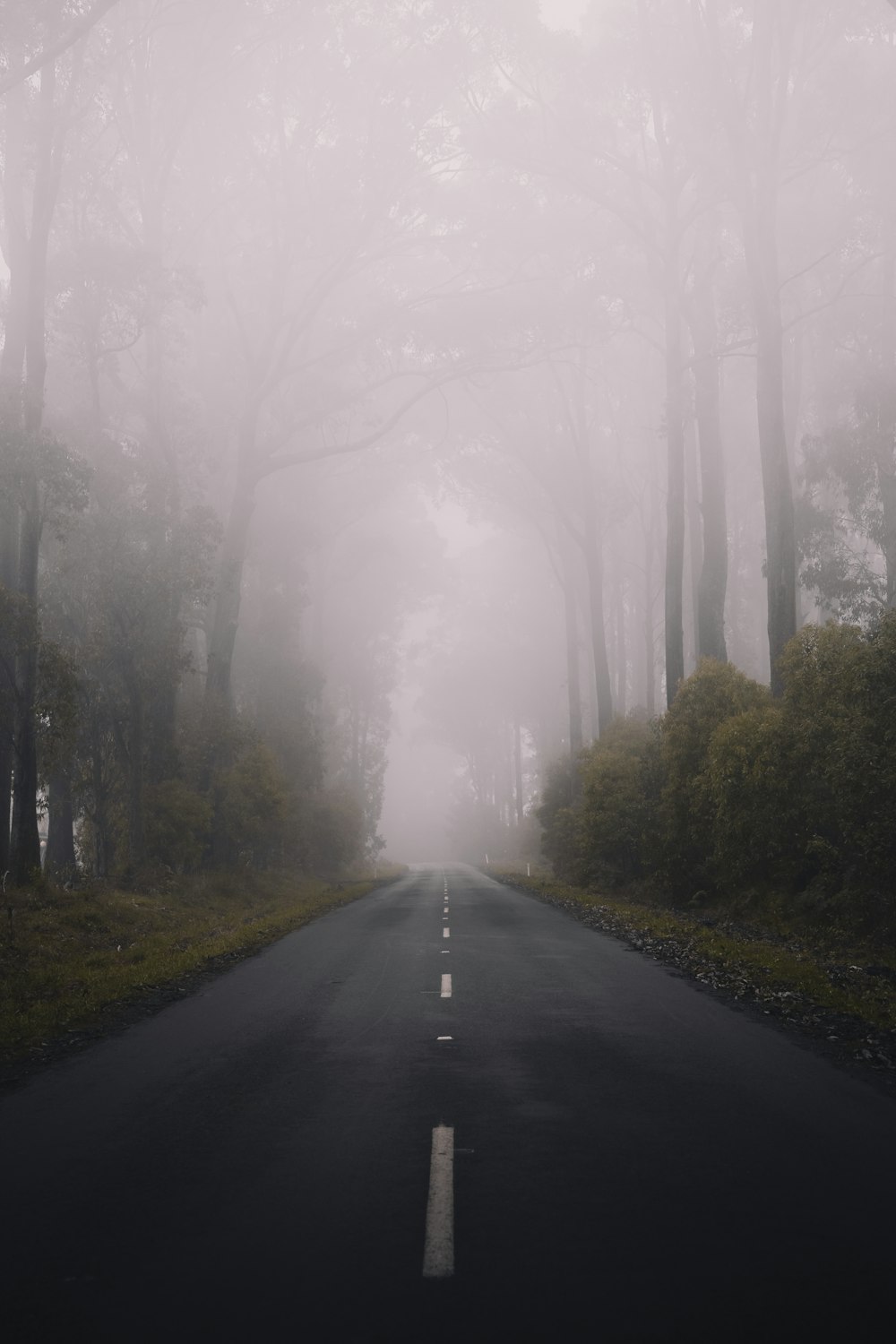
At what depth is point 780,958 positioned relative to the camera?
13578mm

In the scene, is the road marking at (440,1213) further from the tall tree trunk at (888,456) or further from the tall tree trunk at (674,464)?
the tall tree trunk at (888,456)

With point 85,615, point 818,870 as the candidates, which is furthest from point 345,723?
point 818,870

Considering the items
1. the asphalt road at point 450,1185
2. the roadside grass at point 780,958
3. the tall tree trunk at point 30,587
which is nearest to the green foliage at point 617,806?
the roadside grass at point 780,958

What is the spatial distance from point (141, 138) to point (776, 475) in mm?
21443

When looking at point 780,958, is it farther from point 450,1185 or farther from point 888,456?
point 888,456

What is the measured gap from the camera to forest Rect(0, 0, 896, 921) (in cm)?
2036

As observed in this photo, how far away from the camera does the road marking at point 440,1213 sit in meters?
4.39

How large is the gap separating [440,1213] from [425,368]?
34.1m

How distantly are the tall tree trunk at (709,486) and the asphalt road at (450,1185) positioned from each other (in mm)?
17653

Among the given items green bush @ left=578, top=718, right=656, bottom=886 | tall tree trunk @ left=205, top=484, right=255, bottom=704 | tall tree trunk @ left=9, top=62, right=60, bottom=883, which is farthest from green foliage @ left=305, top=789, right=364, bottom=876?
tall tree trunk @ left=9, top=62, right=60, bottom=883

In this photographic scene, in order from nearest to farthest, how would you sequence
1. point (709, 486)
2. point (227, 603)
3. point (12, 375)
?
point (12, 375) → point (709, 486) → point (227, 603)

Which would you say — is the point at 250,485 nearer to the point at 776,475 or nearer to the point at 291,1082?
the point at 776,475

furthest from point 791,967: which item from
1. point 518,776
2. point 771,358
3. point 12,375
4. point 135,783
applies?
point 518,776

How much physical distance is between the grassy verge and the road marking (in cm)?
344
